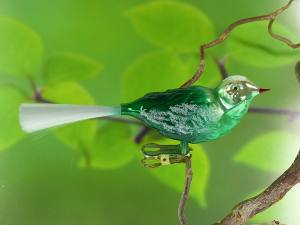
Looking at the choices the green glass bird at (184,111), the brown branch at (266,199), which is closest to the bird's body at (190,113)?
the green glass bird at (184,111)

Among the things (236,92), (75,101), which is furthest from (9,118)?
(236,92)

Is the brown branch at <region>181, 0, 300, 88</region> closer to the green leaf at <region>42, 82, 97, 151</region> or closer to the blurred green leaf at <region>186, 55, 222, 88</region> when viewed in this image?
the blurred green leaf at <region>186, 55, 222, 88</region>


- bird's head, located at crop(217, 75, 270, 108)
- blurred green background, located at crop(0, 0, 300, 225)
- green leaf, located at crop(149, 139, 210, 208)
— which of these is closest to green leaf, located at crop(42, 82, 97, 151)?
blurred green background, located at crop(0, 0, 300, 225)

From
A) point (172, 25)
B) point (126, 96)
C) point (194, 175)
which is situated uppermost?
point (172, 25)

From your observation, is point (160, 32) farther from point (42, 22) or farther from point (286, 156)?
point (286, 156)

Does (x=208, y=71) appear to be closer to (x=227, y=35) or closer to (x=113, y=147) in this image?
(x=227, y=35)
